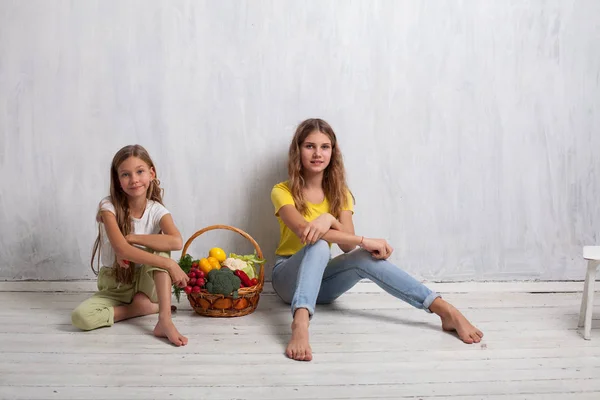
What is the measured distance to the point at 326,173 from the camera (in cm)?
254

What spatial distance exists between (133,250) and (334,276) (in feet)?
2.43

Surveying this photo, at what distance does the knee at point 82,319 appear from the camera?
211 cm

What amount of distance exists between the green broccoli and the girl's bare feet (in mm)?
690

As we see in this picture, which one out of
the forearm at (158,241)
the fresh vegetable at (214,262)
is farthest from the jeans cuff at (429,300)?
the forearm at (158,241)

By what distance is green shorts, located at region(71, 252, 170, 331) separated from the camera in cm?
217

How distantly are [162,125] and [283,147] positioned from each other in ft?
1.68

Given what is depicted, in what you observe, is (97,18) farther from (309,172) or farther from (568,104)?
(568,104)

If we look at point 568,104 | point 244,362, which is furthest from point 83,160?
point 568,104

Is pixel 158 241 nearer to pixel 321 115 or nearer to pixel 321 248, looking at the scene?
pixel 321 248

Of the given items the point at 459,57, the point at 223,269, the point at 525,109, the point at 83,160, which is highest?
the point at 459,57

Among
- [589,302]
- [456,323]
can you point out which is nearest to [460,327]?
[456,323]

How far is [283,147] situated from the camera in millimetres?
2695

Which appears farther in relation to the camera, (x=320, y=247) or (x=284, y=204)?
(x=284, y=204)

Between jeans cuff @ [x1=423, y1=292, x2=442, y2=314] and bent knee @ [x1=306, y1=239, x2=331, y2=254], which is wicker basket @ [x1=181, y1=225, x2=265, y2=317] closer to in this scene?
bent knee @ [x1=306, y1=239, x2=331, y2=254]
